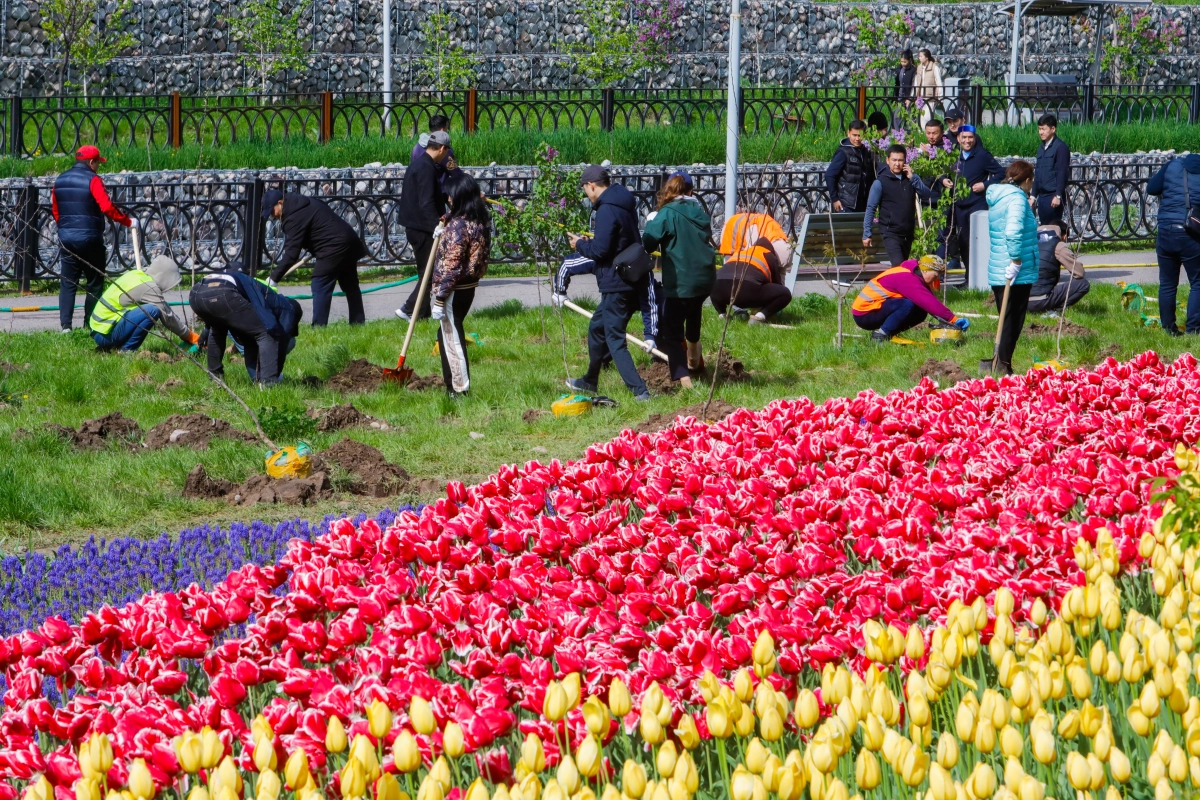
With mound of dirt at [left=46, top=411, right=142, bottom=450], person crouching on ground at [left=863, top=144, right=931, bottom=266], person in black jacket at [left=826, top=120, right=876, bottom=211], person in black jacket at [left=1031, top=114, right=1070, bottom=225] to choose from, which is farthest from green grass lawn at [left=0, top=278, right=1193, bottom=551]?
person in black jacket at [left=826, top=120, right=876, bottom=211]

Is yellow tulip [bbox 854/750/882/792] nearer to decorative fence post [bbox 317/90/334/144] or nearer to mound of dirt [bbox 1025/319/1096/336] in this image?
mound of dirt [bbox 1025/319/1096/336]

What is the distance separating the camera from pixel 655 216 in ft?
33.1

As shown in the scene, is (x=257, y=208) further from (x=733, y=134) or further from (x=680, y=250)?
(x=680, y=250)

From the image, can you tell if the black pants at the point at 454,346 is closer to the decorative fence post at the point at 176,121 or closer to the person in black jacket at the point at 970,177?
the person in black jacket at the point at 970,177

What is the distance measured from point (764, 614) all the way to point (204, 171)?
48.5ft

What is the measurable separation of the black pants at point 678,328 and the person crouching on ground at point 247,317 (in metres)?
2.58

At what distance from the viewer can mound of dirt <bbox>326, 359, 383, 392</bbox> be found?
1050 cm

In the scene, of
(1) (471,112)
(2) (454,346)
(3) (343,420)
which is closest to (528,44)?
(1) (471,112)

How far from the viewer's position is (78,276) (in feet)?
44.0

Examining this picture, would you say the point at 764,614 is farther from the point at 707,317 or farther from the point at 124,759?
the point at 707,317

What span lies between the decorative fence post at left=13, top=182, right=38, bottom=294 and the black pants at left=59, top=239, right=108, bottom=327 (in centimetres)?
211

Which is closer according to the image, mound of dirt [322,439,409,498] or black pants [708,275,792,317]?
mound of dirt [322,439,409,498]

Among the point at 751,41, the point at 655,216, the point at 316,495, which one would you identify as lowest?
the point at 316,495

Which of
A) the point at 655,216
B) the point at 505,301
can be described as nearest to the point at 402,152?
the point at 505,301
